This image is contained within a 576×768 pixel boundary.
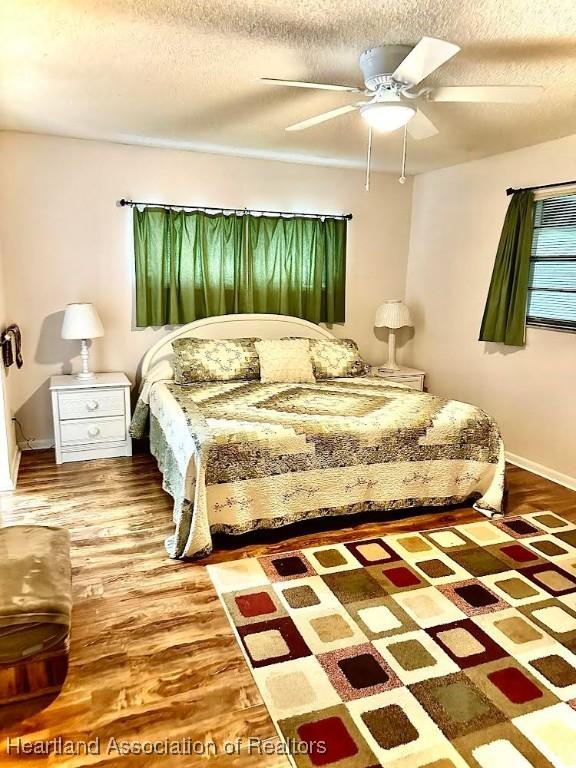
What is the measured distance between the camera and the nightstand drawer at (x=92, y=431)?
3.91 m

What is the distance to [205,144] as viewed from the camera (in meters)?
4.00

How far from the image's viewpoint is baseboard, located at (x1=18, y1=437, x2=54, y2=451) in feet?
13.6

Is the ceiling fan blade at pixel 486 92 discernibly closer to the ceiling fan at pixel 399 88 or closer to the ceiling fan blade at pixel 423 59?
the ceiling fan at pixel 399 88

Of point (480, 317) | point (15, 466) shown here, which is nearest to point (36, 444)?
point (15, 466)

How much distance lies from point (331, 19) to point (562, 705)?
2590 millimetres

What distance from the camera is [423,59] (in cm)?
193

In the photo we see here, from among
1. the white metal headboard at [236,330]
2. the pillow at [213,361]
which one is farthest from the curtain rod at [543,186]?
the pillow at [213,361]

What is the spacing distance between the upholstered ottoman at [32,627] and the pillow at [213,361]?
2095mm

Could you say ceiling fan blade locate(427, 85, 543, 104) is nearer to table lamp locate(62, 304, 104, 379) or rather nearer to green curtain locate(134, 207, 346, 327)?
green curtain locate(134, 207, 346, 327)

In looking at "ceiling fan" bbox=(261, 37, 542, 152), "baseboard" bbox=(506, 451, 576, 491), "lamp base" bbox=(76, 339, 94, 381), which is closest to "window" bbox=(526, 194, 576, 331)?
"baseboard" bbox=(506, 451, 576, 491)

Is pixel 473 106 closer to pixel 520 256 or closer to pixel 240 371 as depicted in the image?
pixel 520 256

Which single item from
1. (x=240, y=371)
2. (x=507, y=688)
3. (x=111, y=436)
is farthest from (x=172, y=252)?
(x=507, y=688)

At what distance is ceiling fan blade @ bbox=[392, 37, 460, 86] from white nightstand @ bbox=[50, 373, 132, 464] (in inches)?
111

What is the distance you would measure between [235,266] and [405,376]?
71.6 inches
